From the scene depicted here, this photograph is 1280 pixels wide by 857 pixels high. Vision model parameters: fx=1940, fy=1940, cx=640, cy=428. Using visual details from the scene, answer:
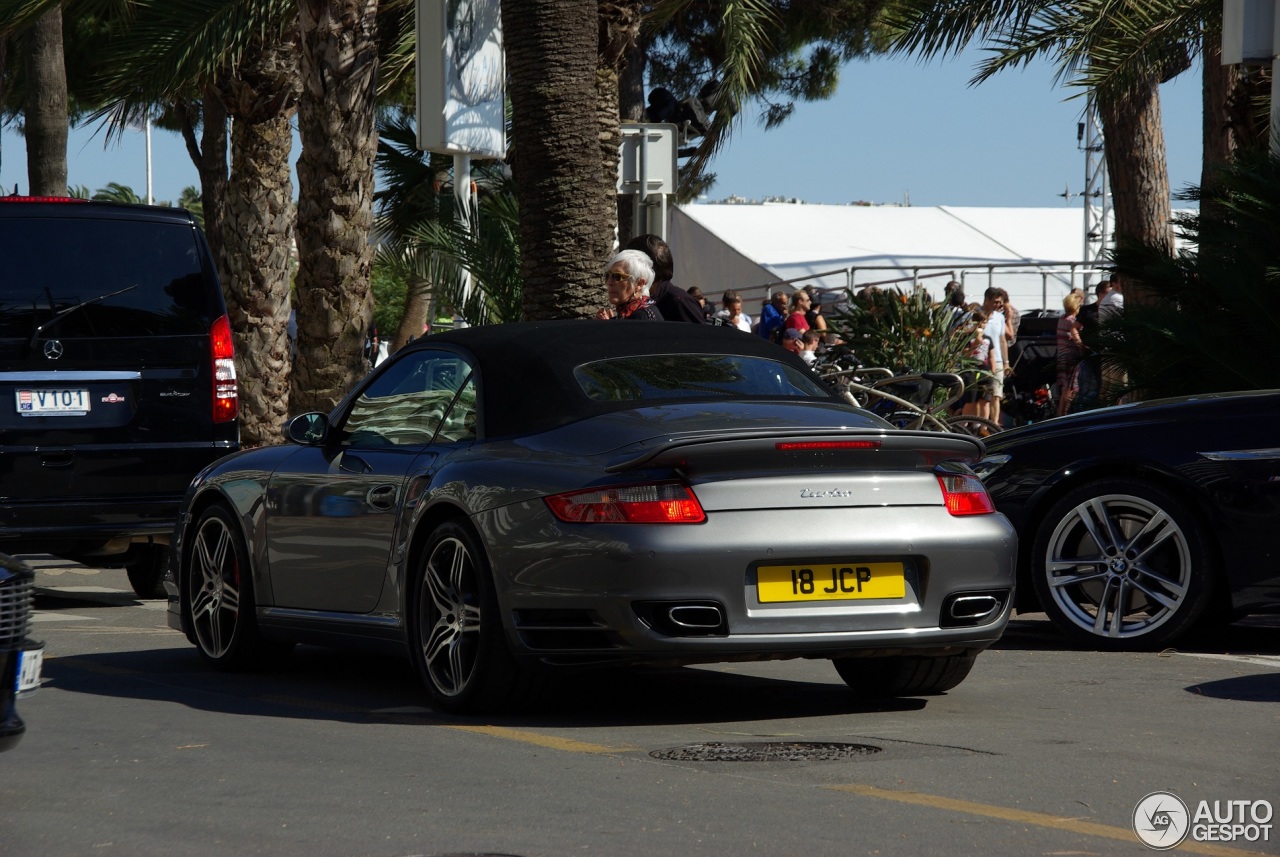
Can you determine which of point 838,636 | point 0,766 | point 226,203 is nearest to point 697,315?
point 838,636

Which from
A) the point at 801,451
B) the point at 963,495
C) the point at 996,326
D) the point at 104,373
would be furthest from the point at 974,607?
the point at 996,326

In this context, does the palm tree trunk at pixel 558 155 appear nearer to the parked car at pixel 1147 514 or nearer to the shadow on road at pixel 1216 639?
the shadow on road at pixel 1216 639

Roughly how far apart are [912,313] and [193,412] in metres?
5.93

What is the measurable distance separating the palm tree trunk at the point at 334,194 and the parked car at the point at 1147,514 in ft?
27.0

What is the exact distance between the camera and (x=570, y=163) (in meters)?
12.4

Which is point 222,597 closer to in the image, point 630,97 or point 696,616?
point 696,616

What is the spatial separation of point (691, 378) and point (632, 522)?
1.02 meters

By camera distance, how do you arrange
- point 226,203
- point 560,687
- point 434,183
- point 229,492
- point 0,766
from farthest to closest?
point 434,183, point 226,203, point 229,492, point 560,687, point 0,766

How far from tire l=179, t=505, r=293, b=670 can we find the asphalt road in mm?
119

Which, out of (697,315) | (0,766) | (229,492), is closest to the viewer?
(0,766)

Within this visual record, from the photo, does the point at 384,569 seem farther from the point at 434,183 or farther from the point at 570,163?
the point at 434,183

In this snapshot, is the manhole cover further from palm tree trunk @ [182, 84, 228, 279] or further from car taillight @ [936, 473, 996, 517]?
palm tree trunk @ [182, 84, 228, 279]

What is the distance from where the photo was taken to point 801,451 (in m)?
6.04

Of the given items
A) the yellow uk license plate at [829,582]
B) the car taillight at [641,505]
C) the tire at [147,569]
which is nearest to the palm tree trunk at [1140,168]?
the tire at [147,569]
